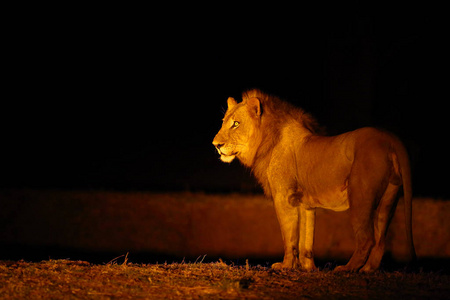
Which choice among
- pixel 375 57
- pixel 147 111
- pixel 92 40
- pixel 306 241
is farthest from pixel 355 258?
pixel 92 40

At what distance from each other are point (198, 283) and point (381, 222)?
1904 mm

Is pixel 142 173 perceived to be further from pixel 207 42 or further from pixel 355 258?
pixel 355 258

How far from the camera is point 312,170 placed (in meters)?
6.61

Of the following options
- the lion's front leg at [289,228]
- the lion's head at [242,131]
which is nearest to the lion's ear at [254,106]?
the lion's head at [242,131]

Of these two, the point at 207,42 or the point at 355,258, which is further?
the point at 207,42

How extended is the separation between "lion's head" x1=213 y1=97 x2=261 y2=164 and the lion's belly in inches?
34.3

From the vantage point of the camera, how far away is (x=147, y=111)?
17531 millimetres

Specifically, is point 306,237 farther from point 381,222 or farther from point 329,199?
point 381,222

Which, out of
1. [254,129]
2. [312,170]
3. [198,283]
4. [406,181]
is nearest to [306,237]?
[312,170]

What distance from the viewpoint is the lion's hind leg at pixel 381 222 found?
20.2 feet

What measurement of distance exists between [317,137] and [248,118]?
81cm

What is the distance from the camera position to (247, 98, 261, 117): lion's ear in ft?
23.4

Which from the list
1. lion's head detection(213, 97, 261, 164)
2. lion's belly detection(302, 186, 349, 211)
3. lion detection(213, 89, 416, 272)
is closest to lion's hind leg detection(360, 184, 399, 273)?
lion detection(213, 89, 416, 272)

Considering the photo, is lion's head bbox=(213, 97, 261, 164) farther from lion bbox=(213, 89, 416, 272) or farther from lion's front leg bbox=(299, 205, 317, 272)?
lion's front leg bbox=(299, 205, 317, 272)
